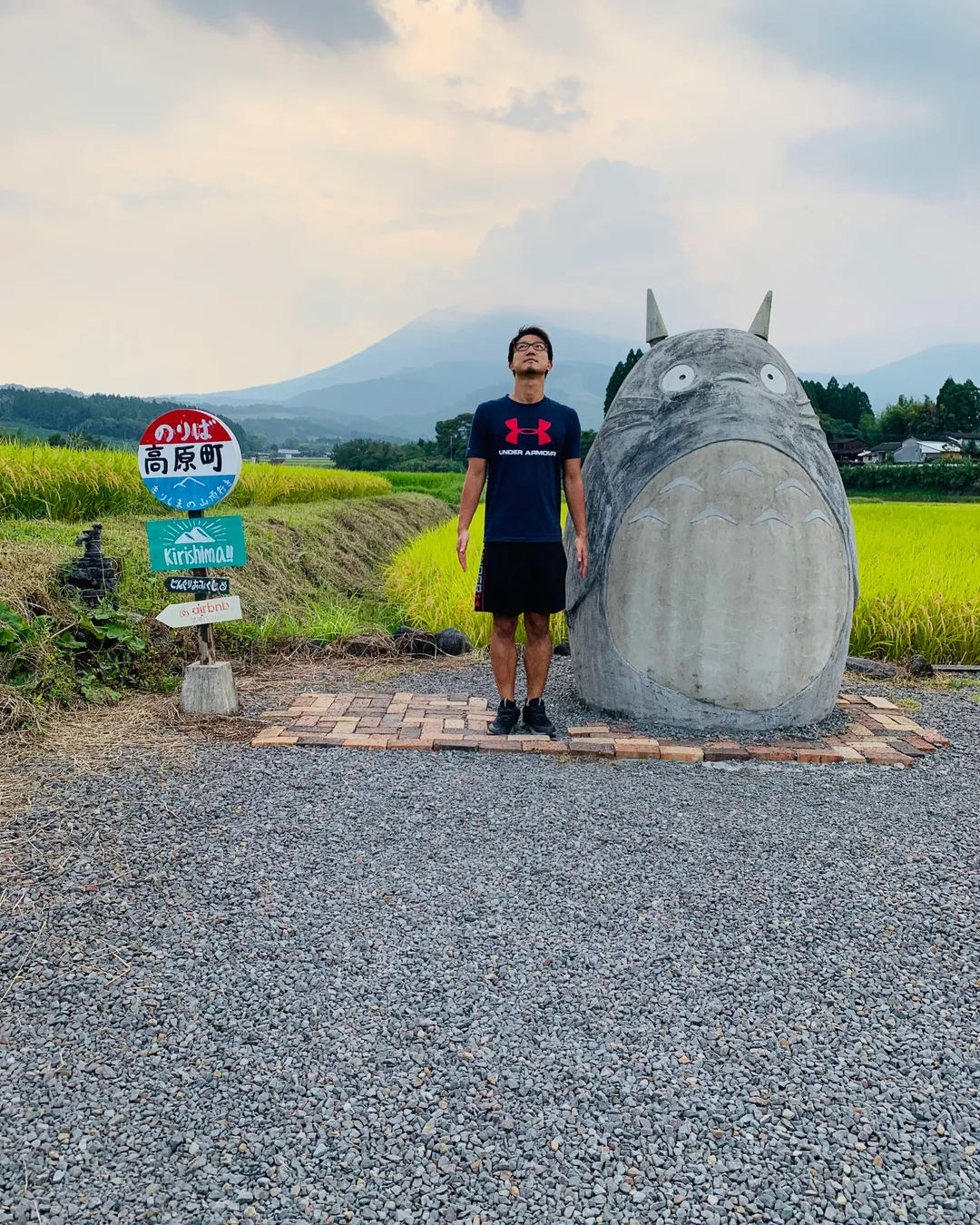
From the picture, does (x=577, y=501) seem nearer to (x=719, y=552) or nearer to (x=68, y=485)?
(x=719, y=552)

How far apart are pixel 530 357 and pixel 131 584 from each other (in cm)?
335

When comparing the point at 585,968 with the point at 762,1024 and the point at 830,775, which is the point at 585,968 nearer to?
the point at 762,1024

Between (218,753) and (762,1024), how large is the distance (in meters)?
2.65

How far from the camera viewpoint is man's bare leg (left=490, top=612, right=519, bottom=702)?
418 cm

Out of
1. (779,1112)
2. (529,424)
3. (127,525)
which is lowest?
(779,1112)

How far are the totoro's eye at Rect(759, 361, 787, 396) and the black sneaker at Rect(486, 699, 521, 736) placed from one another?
6.74 feet

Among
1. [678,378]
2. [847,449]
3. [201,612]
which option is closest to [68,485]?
[201,612]

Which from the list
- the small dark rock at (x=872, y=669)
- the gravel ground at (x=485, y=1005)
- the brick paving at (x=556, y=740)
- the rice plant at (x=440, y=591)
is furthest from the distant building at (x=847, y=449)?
the gravel ground at (x=485, y=1005)

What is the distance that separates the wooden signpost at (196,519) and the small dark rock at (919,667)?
4.43 meters

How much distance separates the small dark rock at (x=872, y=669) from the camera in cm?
567

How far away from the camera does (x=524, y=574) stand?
3.97 metres

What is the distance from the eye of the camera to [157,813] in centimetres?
317

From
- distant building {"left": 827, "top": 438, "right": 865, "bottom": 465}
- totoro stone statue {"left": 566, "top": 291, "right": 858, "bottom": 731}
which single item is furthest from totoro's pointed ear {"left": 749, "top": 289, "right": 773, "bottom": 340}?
distant building {"left": 827, "top": 438, "right": 865, "bottom": 465}

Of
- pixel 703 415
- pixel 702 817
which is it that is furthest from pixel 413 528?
pixel 702 817
